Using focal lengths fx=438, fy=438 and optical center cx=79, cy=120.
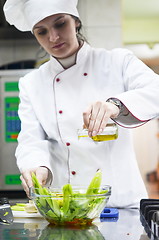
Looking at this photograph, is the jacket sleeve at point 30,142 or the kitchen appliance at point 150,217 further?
the jacket sleeve at point 30,142

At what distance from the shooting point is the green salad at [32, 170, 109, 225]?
4.24 feet

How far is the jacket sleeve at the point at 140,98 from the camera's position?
170 centimetres

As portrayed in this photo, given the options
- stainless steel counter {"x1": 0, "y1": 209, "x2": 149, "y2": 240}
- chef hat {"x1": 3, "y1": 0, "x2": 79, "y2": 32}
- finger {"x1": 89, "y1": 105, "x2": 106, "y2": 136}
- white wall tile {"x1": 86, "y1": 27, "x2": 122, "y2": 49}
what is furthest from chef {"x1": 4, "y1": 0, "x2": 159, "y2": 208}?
white wall tile {"x1": 86, "y1": 27, "x2": 122, "y2": 49}

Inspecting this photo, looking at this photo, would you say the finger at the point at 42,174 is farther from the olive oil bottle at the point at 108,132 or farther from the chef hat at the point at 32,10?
the chef hat at the point at 32,10

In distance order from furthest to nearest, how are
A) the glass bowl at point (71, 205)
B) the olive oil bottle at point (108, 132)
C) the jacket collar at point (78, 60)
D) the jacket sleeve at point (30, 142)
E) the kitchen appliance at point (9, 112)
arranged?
the kitchen appliance at point (9, 112)
the jacket collar at point (78, 60)
the jacket sleeve at point (30, 142)
the olive oil bottle at point (108, 132)
the glass bowl at point (71, 205)

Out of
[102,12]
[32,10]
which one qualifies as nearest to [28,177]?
[32,10]

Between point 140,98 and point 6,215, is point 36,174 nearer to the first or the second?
point 6,215

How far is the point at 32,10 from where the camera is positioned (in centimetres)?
197

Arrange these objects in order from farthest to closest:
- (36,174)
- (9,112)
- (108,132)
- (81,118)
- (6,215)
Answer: (9,112)
(81,118)
(36,174)
(108,132)
(6,215)

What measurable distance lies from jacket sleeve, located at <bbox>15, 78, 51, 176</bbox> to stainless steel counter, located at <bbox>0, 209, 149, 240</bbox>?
0.39 metres

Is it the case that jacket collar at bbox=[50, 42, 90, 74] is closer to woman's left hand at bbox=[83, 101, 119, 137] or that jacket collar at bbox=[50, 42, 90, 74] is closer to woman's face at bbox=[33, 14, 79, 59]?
woman's face at bbox=[33, 14, 79, 59]

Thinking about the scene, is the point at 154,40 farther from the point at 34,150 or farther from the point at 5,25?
the point at 34,150

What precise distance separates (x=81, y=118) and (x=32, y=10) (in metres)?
0.54

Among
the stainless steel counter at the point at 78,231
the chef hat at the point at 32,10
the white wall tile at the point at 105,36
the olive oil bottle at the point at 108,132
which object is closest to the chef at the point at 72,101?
the chef hat at the point at 32,10
